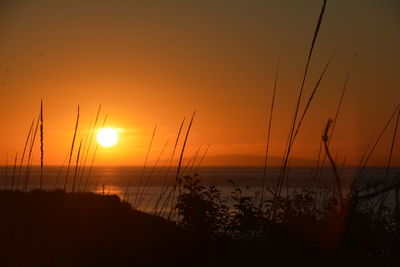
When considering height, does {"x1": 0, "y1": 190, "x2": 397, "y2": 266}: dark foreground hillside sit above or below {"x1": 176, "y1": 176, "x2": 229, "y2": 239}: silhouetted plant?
below

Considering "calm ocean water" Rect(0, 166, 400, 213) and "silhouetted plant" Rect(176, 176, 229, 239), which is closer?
"silhouetted plant" Rect(176, 176, 229, 239)

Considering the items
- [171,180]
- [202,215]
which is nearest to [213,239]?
[202,215]

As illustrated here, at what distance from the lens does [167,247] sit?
4312 millimetres

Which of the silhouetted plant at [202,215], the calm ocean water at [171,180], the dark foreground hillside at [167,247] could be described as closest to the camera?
the dark foreground hillside at [167,247]

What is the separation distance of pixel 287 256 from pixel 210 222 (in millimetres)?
1001

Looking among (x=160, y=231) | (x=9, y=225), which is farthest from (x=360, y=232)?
(x=9, y=225)

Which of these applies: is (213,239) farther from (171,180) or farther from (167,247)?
(171,180)

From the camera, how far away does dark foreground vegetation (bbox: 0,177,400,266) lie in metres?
4.02

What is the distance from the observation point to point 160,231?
488 cm

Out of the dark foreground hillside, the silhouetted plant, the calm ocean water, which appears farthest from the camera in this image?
the calm ocean water

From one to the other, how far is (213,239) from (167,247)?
46 centimetres

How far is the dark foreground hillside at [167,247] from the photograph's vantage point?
3995 mm

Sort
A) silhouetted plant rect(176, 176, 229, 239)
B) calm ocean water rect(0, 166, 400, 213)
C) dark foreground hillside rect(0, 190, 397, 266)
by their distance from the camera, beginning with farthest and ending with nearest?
calm ocean water rect(0, 166, 400, 213) < silhouetted plant rect(176, 176, 229, 239) < dark foreground hillside rect(0, 190, 397, 266)

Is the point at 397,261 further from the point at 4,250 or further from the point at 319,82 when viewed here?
the point at 4,250
